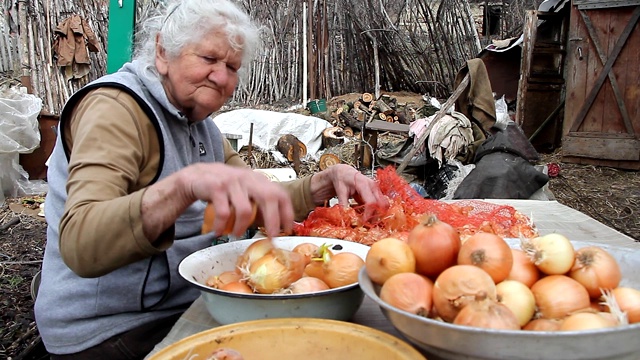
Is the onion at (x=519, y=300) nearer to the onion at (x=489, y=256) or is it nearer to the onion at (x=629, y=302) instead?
the onion at (x=489, y=256)

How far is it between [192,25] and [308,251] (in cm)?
77

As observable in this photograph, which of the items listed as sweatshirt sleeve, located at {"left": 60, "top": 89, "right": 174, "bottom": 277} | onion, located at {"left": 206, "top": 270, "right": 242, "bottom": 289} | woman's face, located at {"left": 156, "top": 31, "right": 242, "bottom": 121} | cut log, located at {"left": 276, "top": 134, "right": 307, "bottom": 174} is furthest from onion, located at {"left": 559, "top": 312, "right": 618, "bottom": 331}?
cut log, located at {"left": 276, "top": 134, "right": 307, "bottom": 174}

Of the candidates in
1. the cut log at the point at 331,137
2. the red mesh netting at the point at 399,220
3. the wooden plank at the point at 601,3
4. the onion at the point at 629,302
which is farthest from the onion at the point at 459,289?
the cut log at the point at 331,137

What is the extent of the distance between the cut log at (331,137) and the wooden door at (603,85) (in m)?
3.39

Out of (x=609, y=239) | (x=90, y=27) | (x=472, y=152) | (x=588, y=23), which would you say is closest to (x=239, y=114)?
(x=90, y=27)

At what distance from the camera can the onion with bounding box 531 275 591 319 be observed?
907 mm

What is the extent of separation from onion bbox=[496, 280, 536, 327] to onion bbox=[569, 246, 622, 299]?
0.36 ft

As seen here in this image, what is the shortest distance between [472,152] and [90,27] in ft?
20.0

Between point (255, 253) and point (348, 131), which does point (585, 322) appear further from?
point (348, 131)

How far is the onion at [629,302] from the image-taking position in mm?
881

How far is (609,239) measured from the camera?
2086 millimetres

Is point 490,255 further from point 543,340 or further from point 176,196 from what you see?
point 176,196

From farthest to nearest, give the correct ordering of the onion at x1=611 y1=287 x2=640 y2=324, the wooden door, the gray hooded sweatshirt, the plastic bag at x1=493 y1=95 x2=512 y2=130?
the wooden door
the plastic bag at x1=493 y1=95 x2=512 y2=130
the gray hooded sweatshirt
the onion at x1=611 y1=287 x2=640 y2=324

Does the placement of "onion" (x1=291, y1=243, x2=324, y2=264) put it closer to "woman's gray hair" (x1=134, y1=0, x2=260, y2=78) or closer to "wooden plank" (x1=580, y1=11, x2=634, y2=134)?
"woman's gray hair" (x1=134, y1=0, x2=260, y2=78)
